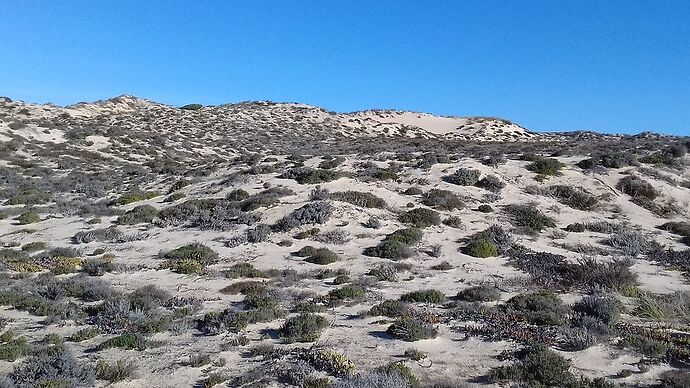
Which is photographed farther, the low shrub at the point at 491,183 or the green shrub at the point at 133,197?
the green shrub at the point at 133,197

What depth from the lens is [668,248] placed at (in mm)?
18703

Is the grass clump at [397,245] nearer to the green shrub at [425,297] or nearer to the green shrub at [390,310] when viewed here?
the green shrub at [425,297]

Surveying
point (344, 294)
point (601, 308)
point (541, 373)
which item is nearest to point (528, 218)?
point (601, 308)

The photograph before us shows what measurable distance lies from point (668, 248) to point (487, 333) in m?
11.5

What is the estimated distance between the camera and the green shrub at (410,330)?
36.6 feet

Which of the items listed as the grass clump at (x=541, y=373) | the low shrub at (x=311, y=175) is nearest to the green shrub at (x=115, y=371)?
the grass clump at (x=541, y=373)

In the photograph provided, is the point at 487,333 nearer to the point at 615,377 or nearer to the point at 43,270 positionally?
the point at 615,377

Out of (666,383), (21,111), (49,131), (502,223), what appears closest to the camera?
(666,383)

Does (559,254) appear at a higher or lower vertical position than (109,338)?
higher

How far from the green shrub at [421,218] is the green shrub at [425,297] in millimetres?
7165

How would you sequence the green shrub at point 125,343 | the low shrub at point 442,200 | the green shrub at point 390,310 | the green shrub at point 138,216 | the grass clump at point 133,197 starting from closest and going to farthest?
the green shrub at point 125,343
the green shrub at point 390,310
the low shrub at point 442,200
the green shrub at point 138,216
the grass clump at point 133,197

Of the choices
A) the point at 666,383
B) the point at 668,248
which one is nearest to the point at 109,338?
the point at 666,383

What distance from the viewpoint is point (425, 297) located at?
13.9 m

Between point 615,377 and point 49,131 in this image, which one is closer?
point 615,377
